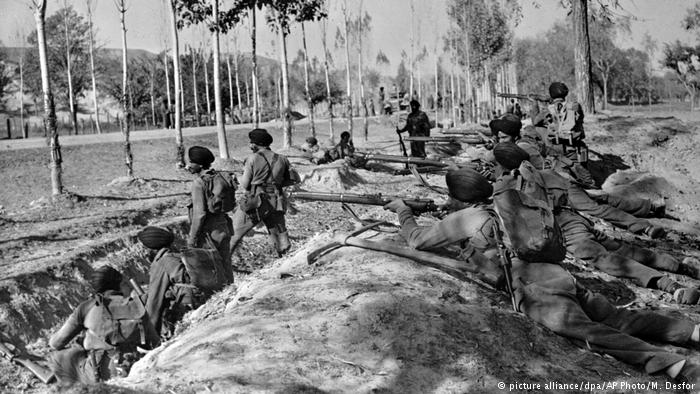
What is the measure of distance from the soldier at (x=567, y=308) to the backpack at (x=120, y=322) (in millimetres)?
2360

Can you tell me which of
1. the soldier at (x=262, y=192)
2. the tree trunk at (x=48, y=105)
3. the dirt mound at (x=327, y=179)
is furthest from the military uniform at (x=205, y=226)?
the dirt mound at (x=327, y=179)

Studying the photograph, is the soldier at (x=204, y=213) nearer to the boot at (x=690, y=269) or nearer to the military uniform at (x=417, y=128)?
the boot at (x=690, y=269)

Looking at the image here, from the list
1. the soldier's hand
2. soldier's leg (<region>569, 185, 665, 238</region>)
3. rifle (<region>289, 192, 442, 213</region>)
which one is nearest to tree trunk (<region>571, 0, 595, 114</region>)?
soldier's leg (<region>569, 185, 665, 238</region>)

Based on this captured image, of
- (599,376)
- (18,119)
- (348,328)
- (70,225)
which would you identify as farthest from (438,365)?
(18,119)

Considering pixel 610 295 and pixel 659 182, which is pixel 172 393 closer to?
pixel 610 295

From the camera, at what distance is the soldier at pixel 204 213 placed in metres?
7.20

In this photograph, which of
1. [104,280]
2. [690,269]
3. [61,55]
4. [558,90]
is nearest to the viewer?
[104,280]

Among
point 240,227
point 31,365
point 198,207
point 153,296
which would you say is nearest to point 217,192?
point 198,207

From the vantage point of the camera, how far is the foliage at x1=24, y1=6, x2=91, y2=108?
4421 cm

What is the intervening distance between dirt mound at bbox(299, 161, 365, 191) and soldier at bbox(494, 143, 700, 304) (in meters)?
6.89

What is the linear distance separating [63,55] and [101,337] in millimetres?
43968

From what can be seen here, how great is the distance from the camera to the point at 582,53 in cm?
1948

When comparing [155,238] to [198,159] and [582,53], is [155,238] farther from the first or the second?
[582,53]

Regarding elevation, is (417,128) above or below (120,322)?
above
